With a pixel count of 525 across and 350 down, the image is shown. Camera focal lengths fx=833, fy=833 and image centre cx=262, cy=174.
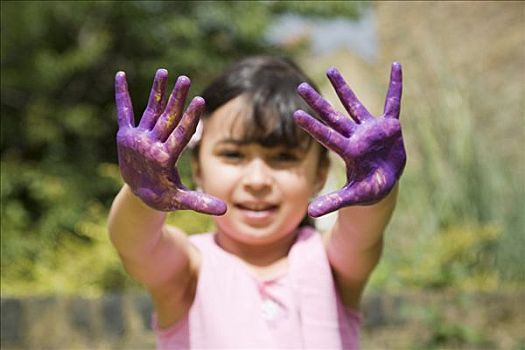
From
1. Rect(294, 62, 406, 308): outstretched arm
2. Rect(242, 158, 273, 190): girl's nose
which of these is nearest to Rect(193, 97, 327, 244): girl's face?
Rect(242, 158, 273, 190): girl's nose

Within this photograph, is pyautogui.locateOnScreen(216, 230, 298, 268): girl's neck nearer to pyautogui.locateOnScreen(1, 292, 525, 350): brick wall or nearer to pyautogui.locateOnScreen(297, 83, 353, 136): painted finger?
pyautogui.locateOnScreen(297, 83, 353, 136): painted finger

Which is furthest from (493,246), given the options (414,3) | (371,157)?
(371,157)

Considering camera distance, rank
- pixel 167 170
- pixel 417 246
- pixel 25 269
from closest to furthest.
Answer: pixel 167 170 < pixel 25 269 < pixel 417 246

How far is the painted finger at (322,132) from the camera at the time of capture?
139cm

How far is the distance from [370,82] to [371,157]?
4.22 metres

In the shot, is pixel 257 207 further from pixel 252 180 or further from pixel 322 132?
pixel 322 132

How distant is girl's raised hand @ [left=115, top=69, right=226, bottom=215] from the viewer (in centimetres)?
139

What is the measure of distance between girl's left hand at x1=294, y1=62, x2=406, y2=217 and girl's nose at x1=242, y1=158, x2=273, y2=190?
375mm

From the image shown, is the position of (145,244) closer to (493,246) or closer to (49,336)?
(49,336)

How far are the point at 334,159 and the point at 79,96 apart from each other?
1.85 m

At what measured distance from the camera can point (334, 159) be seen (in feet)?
17.3

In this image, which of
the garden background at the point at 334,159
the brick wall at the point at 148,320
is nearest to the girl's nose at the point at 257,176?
the brick wall at the point at 148,320

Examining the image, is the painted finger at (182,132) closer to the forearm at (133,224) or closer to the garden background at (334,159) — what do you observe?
the forearm at (133,224)

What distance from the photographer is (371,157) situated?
1.43m
